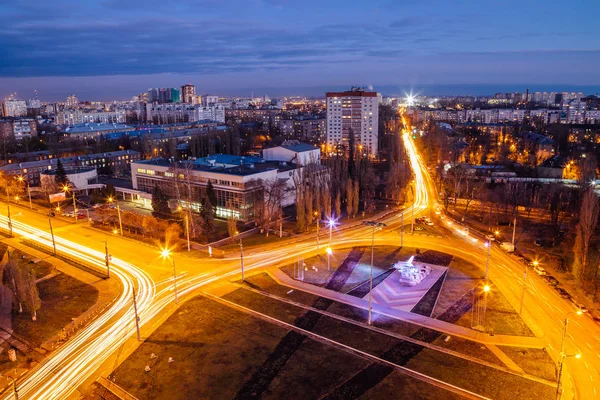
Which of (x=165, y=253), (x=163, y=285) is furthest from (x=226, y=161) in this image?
(x=163, y=285)

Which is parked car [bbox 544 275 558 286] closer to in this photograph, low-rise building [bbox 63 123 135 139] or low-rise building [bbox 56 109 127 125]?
low-rise building [bbox 63 123 135 139]

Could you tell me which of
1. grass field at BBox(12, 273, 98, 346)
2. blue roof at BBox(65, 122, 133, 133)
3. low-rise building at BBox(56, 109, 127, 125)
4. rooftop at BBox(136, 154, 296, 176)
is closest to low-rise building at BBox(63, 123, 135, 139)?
blue roof at BBox(65, 122, 133, 133)

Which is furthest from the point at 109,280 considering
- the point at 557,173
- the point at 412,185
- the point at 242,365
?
the point at 557,173

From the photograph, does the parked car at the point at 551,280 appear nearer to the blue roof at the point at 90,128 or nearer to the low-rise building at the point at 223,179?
the low-rise building at the point at 223,179

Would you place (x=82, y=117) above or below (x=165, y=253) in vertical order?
above

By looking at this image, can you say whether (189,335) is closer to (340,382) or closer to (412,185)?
(340,382)

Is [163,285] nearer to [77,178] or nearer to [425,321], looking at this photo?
[425,321]

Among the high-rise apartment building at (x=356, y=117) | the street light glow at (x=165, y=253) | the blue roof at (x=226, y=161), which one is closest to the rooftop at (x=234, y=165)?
the blue roof at (x=226, y=161)
